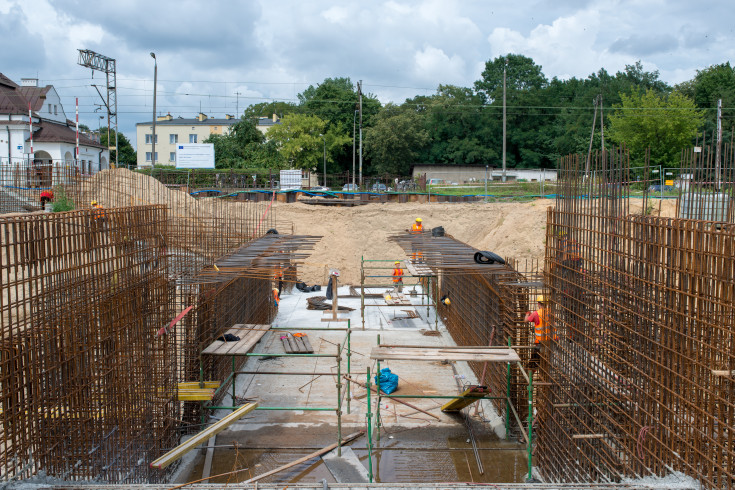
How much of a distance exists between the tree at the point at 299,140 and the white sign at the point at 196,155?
11.0m

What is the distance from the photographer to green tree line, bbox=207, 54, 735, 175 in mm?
50875

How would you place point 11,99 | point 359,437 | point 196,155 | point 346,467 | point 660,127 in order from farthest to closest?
point 660,127 < point 11,99 < point 196,155 < point 359,437 < point 346,467

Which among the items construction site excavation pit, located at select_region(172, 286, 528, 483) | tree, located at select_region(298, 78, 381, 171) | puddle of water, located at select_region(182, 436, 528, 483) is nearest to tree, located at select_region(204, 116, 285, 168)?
tree, located at select_region(298, 78, 381, 171)

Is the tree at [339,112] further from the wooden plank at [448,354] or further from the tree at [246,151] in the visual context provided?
the wooden plank at [448,354]

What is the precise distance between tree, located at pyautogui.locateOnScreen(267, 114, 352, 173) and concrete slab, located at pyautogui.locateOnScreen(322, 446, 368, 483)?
42.0 meters

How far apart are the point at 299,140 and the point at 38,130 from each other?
1954cm

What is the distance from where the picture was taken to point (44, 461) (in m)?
5.18

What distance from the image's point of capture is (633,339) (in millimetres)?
5340

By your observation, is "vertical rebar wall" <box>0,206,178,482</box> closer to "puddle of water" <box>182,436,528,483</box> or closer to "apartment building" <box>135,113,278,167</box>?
"puddle of water" <box>182,436,528,483</box>

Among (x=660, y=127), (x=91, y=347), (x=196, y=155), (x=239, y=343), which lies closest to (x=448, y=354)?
(x=239, y=343)

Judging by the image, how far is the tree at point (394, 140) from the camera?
175 ft

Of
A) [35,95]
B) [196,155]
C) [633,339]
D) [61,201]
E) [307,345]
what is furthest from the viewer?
[35,95]

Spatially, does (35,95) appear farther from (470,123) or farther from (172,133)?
(470,123)

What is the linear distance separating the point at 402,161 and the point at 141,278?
49556 mm
